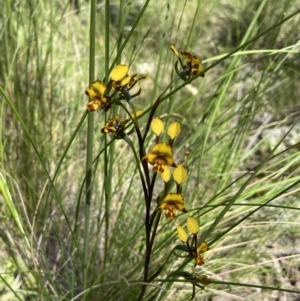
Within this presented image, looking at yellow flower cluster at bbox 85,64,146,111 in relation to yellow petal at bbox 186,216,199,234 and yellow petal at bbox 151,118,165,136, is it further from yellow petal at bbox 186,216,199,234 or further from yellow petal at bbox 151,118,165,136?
yellow petal at bbox 186,216,199,234

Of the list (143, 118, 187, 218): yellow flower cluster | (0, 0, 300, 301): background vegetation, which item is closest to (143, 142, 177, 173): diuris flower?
(143, 118, 187, 218): yellow flower cluster

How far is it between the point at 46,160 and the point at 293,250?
659mm

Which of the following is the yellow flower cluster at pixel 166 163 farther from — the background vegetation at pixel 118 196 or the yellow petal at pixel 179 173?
the background vegetation at pixel 118 196

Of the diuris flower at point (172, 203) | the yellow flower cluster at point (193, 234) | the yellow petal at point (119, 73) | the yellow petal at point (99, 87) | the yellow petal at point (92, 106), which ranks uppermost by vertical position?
the yellow petal at point (119, 73)

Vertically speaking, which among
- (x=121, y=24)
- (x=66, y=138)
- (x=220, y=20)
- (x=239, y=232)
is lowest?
Answer: (x=239, y=232)

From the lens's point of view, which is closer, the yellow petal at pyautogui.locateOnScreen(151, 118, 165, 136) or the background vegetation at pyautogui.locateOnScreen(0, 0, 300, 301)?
the yellow petal at pyautogui.locateOnScreen(151, 118, 165, 136)

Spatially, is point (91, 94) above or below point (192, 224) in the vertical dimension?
above

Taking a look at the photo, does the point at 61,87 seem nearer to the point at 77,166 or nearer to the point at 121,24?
the point at 77,166

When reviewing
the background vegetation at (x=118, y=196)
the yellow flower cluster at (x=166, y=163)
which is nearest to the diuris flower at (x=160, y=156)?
the yellow flower cluster at (x=166, y=163)

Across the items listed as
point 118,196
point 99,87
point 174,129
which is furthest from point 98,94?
point 118,196

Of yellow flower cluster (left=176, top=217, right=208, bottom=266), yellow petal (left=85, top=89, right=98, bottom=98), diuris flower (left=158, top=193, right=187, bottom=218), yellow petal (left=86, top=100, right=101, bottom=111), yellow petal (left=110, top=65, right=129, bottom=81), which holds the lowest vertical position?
yellow flower cluster (left=176, top=217, right=208, bottom=266)

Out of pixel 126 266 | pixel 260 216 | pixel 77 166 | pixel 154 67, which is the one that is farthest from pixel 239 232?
pixel 154 67

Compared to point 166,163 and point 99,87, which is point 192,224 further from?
point 99,87

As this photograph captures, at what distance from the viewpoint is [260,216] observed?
1233mm
